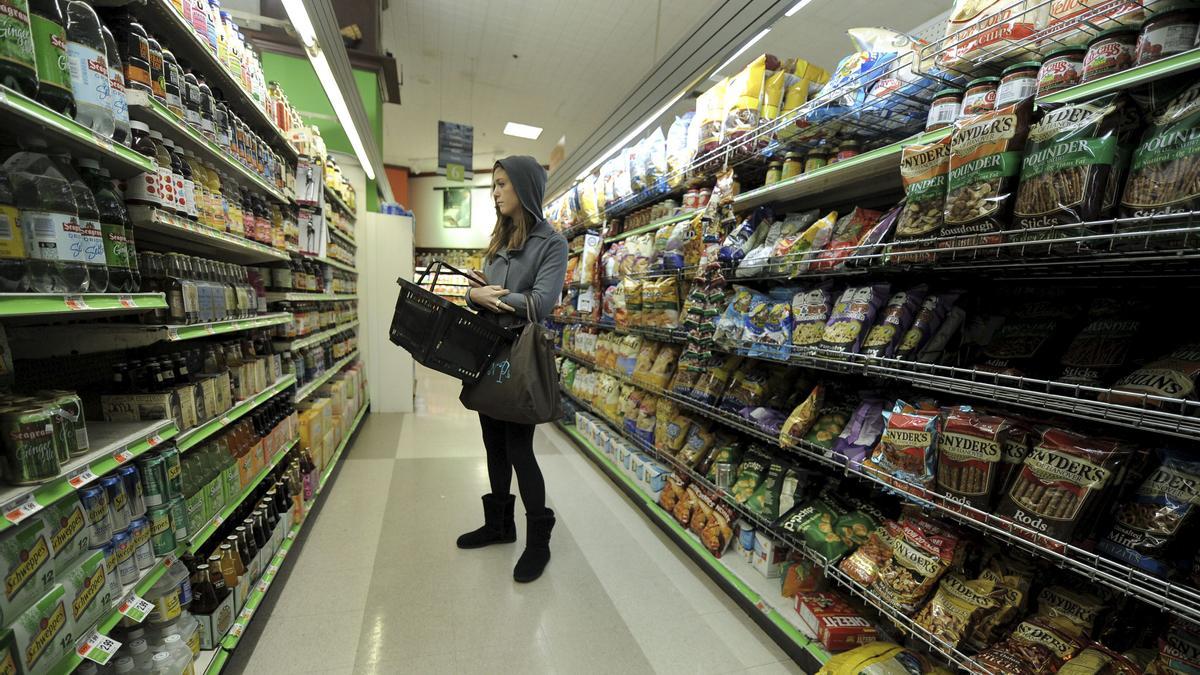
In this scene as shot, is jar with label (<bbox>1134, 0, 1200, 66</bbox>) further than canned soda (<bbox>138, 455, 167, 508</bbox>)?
No

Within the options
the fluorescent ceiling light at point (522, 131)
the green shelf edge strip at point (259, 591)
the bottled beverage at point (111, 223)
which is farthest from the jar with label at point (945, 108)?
the fluorescent ceiling light at point (522, 131)

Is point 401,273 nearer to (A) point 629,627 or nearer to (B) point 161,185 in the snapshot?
(B) point 161,185

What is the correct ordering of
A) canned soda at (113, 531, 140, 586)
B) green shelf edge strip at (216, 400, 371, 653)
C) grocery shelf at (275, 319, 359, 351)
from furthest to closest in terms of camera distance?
grocery shelf at (275, 319, 359, 351)
green shelf edge strip at (216, 400, 371, 653)
canned soda at (113, 531, 140, 586)

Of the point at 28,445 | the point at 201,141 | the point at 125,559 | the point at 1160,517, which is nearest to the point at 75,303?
the point at 28,445

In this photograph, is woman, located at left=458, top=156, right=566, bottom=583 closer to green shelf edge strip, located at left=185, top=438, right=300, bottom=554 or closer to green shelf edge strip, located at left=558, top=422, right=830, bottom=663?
green shelf edge strip, located at left=558, top=422, right=830, bottom=663

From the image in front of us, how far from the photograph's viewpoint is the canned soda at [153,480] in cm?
121

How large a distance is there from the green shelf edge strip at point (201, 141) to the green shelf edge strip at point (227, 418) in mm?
889

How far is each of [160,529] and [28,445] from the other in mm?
541

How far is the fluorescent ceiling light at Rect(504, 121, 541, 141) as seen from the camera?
328 inches

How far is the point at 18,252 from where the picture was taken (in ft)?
2.70

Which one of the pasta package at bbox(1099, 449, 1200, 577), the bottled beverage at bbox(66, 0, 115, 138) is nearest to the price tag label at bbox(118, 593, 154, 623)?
the bottled beverage at bbox(66, 0, 115, 138)

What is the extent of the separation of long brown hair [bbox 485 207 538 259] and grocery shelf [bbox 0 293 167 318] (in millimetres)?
1210

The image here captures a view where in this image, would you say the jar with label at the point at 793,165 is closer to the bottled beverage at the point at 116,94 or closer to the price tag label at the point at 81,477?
the bottled beverage at the point at 116,94

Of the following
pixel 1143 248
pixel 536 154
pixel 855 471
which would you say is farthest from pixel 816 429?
pixel 536 154
